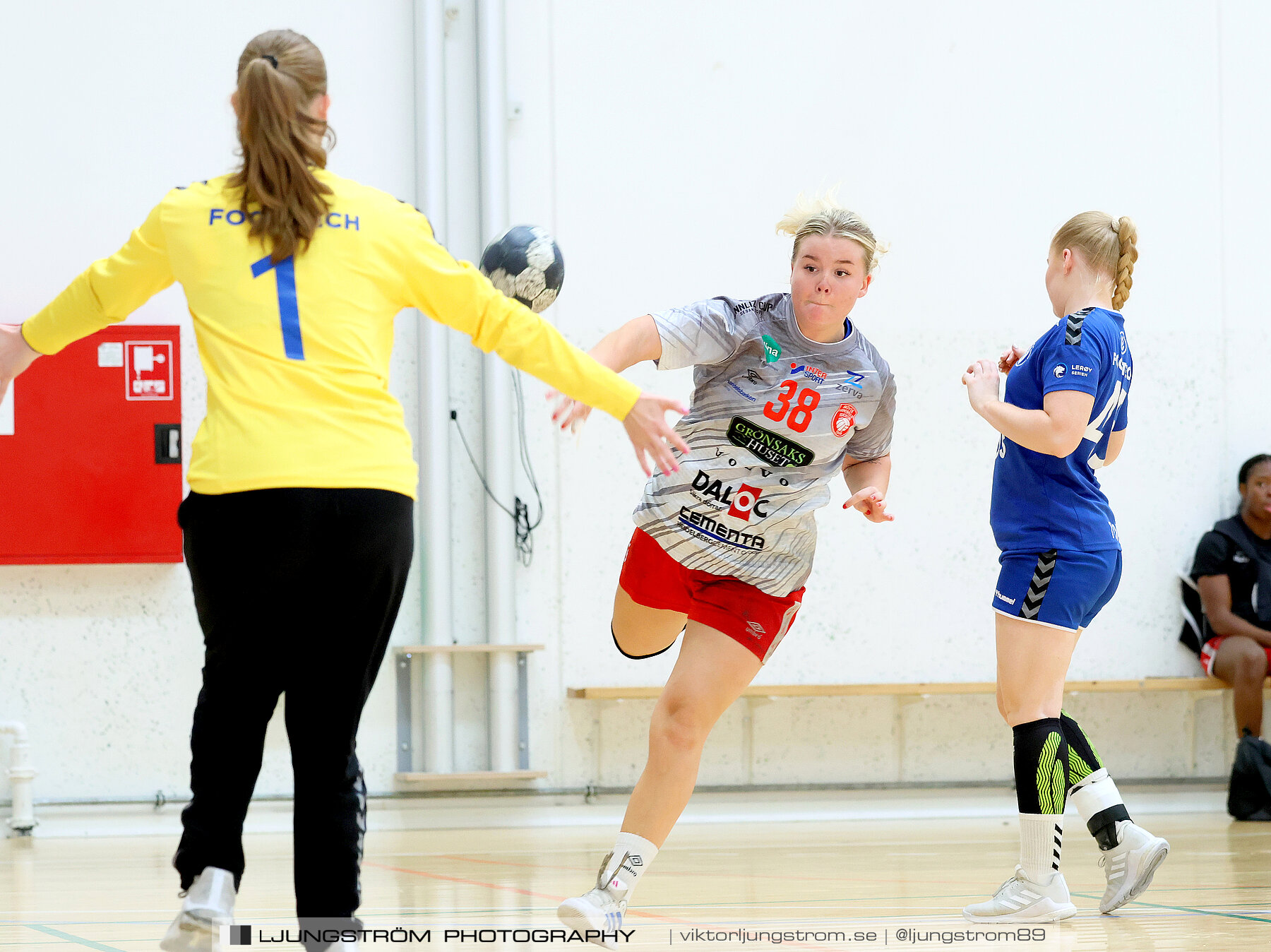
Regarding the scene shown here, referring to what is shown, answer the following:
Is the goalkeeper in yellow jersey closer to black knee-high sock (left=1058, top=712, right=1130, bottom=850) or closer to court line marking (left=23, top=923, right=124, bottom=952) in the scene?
court line marking (left=23, top=923, right=124, bottom=952)

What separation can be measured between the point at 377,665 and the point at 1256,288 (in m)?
6.86

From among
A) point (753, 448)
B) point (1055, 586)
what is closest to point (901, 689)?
point (1055, 586)

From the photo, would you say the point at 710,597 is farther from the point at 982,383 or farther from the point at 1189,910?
the point at 1189,910

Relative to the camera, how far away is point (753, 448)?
3445mm

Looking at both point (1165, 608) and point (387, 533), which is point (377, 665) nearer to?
point (387, 533)

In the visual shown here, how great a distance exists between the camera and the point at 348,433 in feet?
7.34

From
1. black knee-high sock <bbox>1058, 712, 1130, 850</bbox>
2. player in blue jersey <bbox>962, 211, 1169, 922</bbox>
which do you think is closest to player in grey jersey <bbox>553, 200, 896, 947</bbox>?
player in blue jersey <bbox>962, 211, 1169, 922</bbox>

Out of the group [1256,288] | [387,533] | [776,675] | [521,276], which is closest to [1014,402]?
[521,276]

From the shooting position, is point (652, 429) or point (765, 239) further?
point (765, 239)

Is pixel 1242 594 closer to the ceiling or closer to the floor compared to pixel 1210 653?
closer to the ceiling

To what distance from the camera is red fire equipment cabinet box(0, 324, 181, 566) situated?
6508 mm

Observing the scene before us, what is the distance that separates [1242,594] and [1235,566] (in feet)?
0.50

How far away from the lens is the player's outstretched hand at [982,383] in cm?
360

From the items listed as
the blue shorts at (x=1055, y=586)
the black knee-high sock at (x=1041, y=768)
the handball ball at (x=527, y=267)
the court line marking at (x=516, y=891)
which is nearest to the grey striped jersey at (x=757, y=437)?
the handball ball at (x=527, y=267)
